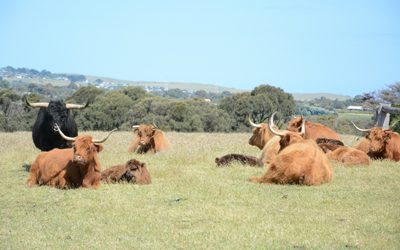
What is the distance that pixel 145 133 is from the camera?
18.5m

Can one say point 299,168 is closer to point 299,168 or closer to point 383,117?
point 299,168

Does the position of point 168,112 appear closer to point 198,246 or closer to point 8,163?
point 8,163

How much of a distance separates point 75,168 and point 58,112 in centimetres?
371

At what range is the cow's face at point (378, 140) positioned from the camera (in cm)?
1552

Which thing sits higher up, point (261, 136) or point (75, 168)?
point (75, 168)

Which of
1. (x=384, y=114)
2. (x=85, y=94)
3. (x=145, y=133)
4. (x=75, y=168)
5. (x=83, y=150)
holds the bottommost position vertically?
(x=85, y=94)

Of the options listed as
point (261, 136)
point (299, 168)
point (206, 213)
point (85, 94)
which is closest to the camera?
point (206, 213)

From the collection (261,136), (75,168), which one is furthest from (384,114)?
(75,168)

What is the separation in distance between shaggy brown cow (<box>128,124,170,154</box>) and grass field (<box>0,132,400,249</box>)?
4979 mm

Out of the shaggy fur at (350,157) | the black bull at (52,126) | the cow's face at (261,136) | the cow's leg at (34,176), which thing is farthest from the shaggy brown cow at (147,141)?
the cow's leg at (34,176)

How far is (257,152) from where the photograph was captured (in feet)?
58.9

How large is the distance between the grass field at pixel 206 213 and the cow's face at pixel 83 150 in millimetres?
529

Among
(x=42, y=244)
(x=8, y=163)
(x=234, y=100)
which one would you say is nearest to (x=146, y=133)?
(x=8, y=163)

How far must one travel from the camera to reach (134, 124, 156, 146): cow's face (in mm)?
18172
